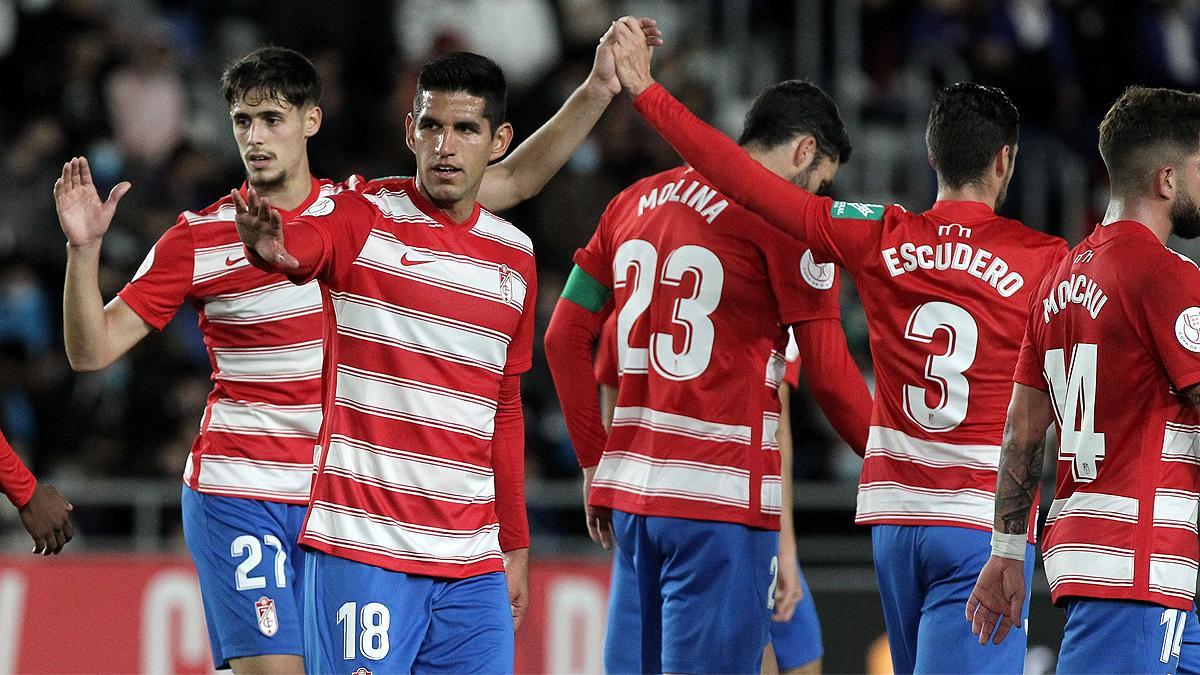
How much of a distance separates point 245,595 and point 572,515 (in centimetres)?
595

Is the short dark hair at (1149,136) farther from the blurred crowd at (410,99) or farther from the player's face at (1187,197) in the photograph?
the blurred crowd at (410,99)

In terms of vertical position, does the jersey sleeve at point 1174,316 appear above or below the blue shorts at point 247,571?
above

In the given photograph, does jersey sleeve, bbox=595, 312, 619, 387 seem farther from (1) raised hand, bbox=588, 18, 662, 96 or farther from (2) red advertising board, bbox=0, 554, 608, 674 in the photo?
(2) red advertising board, bbox=0, 554, 608, 674

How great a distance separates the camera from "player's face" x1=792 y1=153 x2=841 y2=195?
6.05 m

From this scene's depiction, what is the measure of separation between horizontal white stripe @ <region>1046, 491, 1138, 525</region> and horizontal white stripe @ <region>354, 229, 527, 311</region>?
5.75ft

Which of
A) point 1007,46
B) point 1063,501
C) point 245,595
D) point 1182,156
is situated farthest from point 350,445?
point 1007,46

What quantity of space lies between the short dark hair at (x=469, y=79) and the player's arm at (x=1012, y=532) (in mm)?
1833

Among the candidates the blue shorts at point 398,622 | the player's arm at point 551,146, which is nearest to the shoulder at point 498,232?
the player's arm at point 551,146

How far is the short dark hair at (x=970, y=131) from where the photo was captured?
5574mm

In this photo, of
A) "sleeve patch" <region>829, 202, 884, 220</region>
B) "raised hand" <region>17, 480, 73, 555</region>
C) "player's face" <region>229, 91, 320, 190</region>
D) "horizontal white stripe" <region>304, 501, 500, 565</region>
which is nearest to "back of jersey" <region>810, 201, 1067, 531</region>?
"sleeve patch" <region>829, 202, 884, 220</region>

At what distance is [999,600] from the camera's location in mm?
4926

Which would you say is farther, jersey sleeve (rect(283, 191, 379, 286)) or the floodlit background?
the floodlit background

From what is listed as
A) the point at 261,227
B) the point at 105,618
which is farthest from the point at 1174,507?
the point at 105,618

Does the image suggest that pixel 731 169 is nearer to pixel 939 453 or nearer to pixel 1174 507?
pixel 939 453
